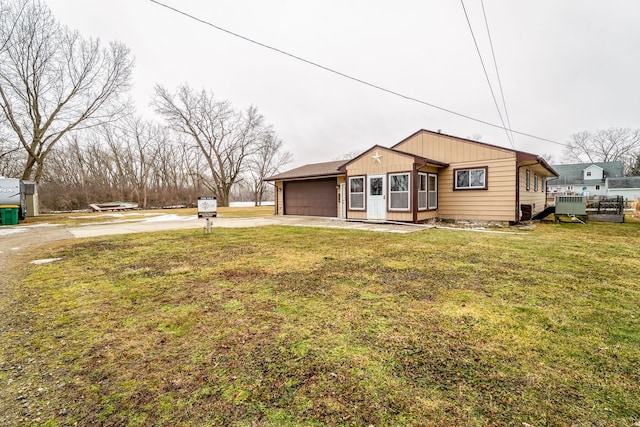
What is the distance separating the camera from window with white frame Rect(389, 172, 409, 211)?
1077cm

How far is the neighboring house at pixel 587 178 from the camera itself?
123ft

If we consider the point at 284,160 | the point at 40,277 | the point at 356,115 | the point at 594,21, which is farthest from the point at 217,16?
the point at 284,160

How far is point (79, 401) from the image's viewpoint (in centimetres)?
162

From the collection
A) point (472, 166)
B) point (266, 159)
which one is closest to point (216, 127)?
point (266, 159)

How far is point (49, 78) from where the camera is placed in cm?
1723

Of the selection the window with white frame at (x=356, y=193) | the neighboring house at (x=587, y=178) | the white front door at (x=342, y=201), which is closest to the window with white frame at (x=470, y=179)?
the window with white frame at (x=356, y=193)

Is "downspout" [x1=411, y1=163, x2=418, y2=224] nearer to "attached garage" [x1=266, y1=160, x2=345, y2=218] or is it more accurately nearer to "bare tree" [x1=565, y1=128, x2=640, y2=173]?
"attached garage" [x1=266, y1=160, x2=345, y2=218]

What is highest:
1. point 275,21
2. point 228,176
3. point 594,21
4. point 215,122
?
point 215,122

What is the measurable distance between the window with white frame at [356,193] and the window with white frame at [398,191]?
4.52 feet

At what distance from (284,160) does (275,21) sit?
31028 millimetres

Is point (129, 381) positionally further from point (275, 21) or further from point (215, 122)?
point (215, 122)

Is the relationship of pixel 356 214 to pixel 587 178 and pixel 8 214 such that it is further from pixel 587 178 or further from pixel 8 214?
pixel 587 178

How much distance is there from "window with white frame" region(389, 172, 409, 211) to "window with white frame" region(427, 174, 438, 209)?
137 centimetres

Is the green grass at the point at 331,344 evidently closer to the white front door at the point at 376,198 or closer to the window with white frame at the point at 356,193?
the white front door at the point at 376,198
